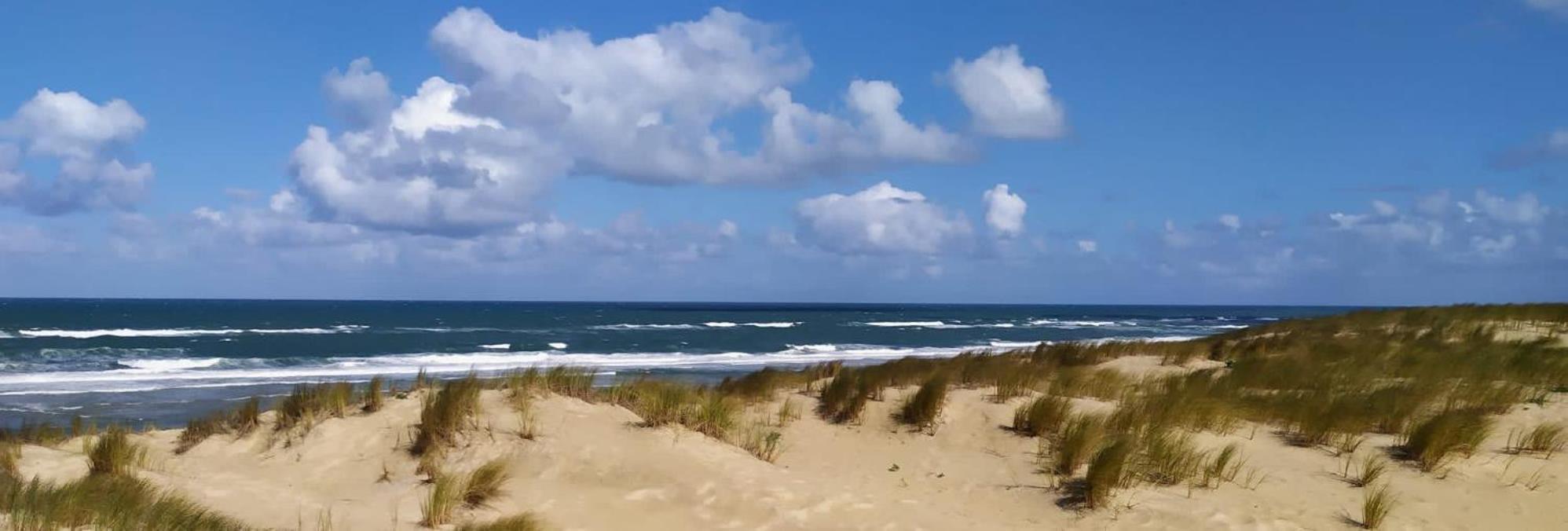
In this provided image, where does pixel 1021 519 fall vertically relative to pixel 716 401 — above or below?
below

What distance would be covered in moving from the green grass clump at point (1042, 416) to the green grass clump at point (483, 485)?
5454 millimetres

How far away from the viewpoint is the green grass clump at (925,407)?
11.3 metres

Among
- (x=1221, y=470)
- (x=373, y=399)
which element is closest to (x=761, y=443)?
(x=1221, y=470)

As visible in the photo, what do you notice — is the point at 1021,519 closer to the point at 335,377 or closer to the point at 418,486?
the point at 418,486

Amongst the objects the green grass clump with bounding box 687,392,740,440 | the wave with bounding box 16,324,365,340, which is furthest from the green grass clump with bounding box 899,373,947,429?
the wave with bounding box 16,324,365,340

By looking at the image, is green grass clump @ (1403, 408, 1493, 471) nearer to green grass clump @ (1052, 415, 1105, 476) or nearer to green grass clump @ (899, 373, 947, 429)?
green grass clump @ (1052, 415, 1105, 476)

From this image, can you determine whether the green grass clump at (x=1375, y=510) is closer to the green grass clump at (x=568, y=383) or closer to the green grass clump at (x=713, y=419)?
the green grass clump at (x=713, y=419)

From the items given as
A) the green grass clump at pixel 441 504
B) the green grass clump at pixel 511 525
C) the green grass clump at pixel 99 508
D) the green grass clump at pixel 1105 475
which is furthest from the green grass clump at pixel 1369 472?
the green grass clump at pixel 99 508

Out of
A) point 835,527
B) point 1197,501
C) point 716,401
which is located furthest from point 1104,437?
point 716,401

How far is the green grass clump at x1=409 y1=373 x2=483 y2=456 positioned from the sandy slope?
0.19 metres

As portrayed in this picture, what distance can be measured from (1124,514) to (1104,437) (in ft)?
5.17

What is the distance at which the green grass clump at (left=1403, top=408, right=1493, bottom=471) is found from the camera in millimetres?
9133

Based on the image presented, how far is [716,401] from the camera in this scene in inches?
437

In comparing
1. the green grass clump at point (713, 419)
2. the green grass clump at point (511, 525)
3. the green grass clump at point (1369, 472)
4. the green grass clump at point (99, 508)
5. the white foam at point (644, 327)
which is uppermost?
the white foam at point (644, 327)
